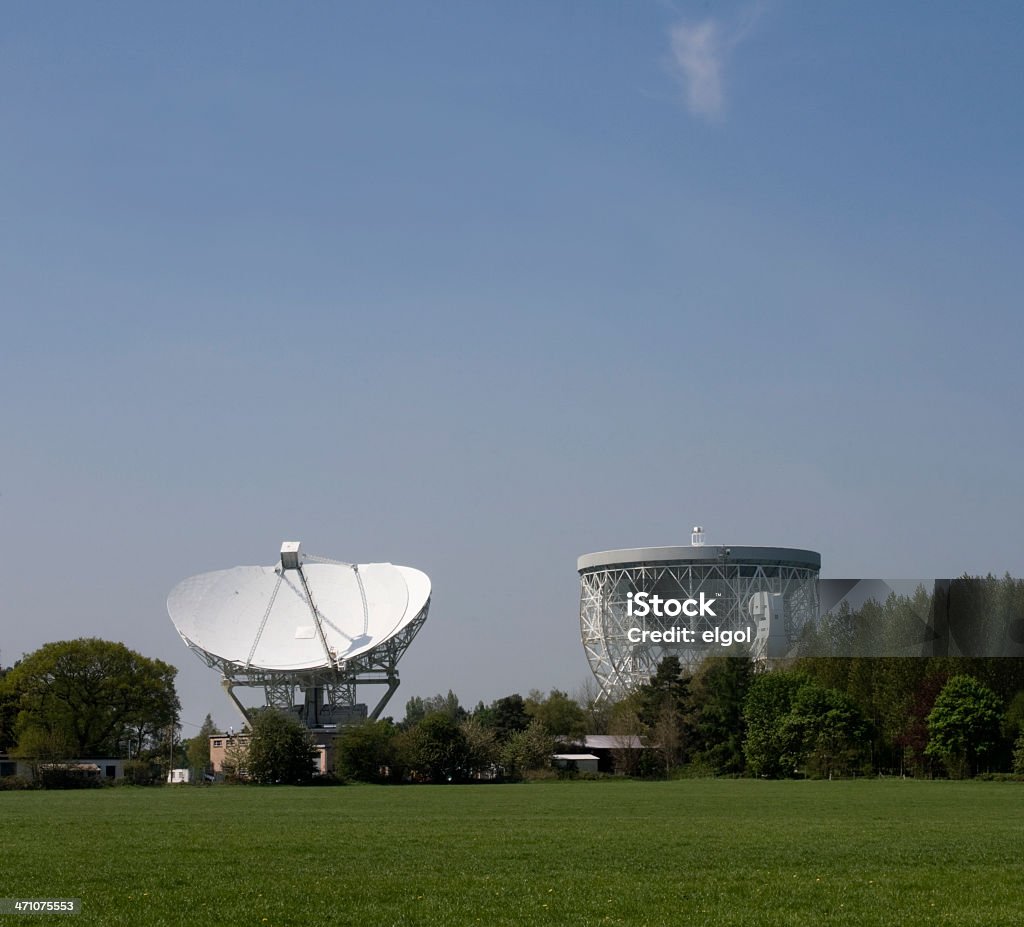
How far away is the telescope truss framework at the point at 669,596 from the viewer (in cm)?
10550

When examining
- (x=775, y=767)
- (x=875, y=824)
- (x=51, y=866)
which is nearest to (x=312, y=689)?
(x=775, y=767)

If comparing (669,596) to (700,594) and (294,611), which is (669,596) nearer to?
(700,594)

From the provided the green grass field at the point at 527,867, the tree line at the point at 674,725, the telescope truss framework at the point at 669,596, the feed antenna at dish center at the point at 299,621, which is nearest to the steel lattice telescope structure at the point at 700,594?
the telescope truss framework at the point at 669,596

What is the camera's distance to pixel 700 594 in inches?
4171

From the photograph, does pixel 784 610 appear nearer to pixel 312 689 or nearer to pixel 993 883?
pixel 312 689

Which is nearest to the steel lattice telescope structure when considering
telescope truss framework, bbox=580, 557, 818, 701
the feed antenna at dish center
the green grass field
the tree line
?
telescope truss framework, bbox=580, 557, 818, 701

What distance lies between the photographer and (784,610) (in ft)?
349

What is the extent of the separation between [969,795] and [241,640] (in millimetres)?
46798

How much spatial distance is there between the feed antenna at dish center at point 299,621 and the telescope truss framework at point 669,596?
25.6 meters

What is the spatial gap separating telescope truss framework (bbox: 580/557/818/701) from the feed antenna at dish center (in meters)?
25.6

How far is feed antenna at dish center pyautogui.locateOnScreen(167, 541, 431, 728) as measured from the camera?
86.2 metres

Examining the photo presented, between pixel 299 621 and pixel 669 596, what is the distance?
31287 millimetres

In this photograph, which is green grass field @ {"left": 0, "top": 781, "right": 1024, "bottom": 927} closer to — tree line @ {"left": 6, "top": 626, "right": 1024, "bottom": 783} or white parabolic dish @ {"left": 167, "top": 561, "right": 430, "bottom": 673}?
tree line @ {"left": 6, "top": 626, "right": 1024, "bottom": 783}

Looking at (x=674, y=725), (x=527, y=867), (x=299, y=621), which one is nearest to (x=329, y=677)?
(x=299, y=621)
